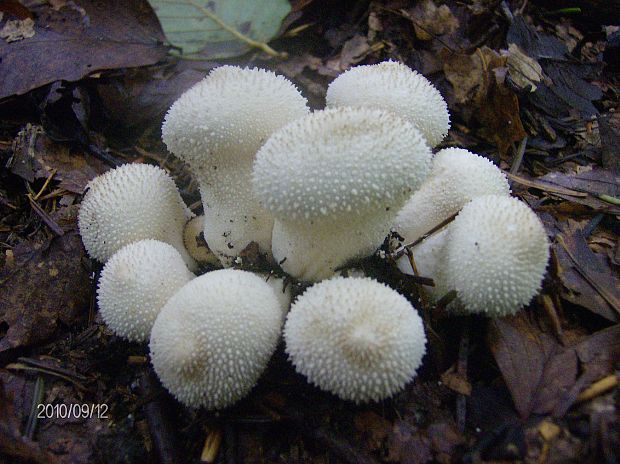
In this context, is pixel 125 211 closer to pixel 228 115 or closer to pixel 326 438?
pixel 228 115

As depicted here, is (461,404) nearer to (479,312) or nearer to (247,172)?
(479,312)

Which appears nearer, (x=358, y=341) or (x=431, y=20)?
(x=358, y=341)

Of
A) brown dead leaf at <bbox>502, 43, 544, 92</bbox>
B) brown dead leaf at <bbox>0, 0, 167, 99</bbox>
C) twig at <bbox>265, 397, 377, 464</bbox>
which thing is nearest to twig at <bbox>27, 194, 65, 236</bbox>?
brown dead leaf at <bbox>0, 0, 167, 99</bbox>

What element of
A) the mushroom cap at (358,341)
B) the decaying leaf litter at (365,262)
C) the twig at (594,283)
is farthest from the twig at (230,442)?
the twig at (594,283)

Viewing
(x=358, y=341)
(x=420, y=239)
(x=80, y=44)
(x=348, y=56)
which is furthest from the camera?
(x=348, y=56)

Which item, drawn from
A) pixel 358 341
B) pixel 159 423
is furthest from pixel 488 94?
pixel 159 423

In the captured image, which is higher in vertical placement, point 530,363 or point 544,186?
point 544,186

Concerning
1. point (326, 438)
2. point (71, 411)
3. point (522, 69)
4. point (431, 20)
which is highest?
point (431, 20)

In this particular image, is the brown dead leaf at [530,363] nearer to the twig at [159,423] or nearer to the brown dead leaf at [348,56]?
the twig at [159,423]
